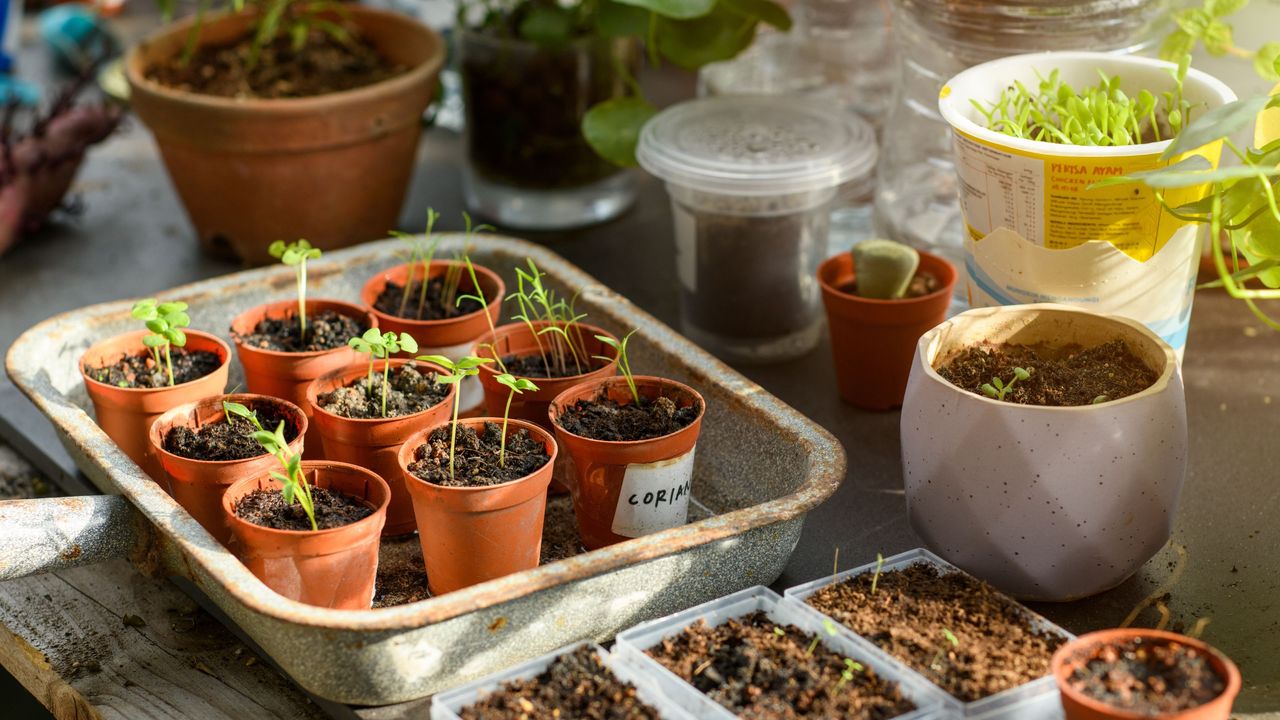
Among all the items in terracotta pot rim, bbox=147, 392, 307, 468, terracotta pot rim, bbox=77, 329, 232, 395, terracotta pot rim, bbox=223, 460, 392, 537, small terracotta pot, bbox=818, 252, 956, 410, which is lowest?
small terracotta pot, bbox=818, 252, 956, 410

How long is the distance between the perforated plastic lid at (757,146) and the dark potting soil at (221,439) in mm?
526

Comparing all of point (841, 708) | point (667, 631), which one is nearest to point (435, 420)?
point (667, 631)

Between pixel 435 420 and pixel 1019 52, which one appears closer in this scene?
pixel 435 420

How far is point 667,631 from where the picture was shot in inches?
37.5

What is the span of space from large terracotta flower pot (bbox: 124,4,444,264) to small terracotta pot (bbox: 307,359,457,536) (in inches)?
22.4

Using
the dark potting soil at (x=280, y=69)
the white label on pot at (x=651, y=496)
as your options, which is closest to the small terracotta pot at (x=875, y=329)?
the white label on pot at (x=651, y=496)

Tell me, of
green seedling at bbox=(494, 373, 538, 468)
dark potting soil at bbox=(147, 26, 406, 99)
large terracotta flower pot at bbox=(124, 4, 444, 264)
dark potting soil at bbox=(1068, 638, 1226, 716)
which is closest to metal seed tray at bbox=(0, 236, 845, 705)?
green seedling at bbox=(494, 373, 538, 468)

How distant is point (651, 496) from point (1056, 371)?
33cm

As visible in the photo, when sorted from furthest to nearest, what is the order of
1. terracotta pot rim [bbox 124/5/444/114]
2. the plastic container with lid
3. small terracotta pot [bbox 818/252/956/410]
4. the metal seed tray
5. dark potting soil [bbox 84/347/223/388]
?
terracotta pot rim [bbox 124/5/444/114]
the plastic container with lid
small terracotta pot [bbox 818/252/956/410]
dark potting soil [bbox 84/347/223/388]
the metal seed tray

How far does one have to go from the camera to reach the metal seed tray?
2.97 feet

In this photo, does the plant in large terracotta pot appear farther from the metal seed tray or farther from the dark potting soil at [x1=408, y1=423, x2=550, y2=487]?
the dark potting soil at [x1=408, y1=423, x2=550, y2=487]

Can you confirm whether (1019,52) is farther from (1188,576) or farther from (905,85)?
(1188,576)

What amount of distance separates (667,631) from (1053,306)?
0.42 m

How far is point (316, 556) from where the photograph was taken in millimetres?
974
